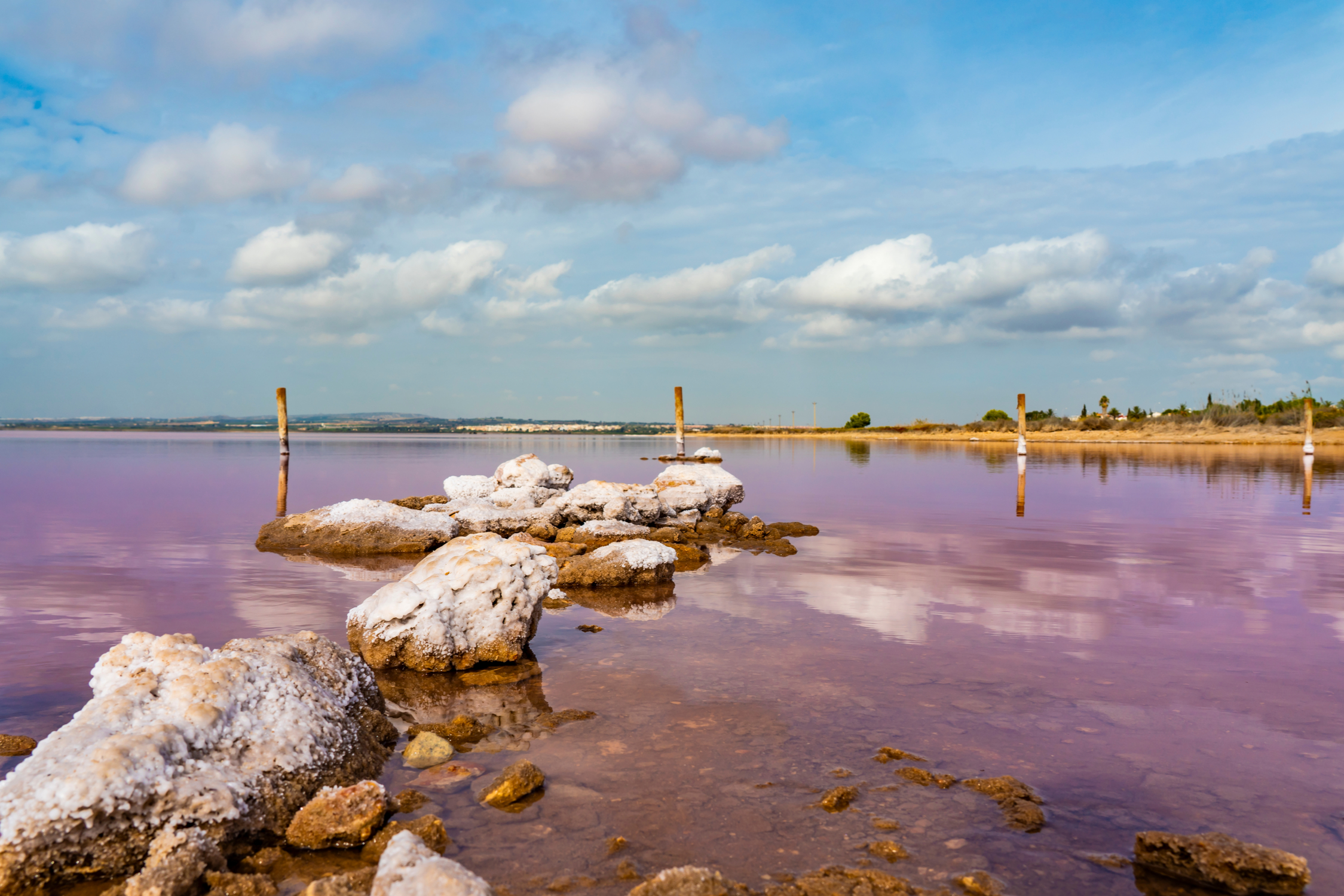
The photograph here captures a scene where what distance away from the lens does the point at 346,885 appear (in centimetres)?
409

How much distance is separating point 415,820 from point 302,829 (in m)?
0.67

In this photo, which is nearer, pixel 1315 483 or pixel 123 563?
pixel 123 563

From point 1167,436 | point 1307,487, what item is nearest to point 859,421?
point 1167,436

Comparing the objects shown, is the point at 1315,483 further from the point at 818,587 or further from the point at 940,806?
the point at 940,806

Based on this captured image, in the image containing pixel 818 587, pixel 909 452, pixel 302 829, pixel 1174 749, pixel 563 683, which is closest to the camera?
pixel 302 829

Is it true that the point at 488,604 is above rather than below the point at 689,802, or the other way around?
above

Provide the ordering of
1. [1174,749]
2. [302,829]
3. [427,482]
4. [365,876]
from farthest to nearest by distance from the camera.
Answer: [427,482] < [1174,749] < [302,829] < [365,876]

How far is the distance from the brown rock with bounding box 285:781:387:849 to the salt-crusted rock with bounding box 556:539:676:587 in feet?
27.0

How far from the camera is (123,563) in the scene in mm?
15031

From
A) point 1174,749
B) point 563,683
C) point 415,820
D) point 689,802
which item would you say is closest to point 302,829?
point 415,820

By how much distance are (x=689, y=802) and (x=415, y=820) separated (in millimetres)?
1804

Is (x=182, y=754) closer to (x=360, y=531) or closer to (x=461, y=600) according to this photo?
(x=461, y=600)

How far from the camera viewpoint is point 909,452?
72.2 metres

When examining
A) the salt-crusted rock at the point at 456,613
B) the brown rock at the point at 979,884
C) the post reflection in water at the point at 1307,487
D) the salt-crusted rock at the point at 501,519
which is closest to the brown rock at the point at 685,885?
the brown rock at the point at 979,884
